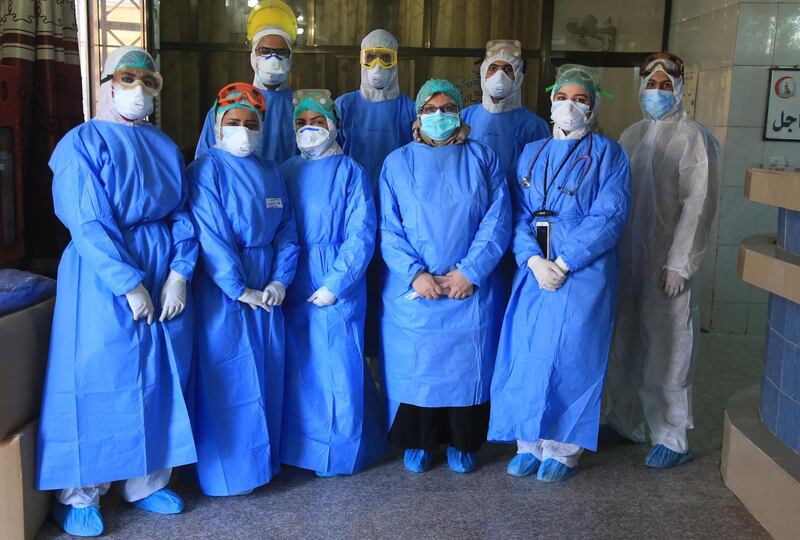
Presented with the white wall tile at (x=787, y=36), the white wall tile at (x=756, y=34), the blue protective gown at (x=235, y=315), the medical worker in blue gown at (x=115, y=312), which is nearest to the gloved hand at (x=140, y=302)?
the medical worker in blue gown at (x=115, y=312)

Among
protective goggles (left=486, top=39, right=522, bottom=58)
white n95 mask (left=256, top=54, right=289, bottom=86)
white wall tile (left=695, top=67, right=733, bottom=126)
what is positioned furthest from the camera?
white wall tile (left=695, top=67, right=733, bottom=126)

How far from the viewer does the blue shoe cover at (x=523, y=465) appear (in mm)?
2979

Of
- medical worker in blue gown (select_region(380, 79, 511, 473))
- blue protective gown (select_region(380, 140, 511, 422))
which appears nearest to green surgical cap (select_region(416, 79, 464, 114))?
medical worker in blue gown (select_region(380, 79, 511, 473))

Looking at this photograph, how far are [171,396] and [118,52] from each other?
1121 millimetres

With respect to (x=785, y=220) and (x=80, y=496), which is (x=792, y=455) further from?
(x=80, y=496)

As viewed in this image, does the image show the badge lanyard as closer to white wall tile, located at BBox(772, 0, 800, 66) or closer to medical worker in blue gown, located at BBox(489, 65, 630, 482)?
medical worker in blue gown, located at BBox(489, 65, 630, 482)

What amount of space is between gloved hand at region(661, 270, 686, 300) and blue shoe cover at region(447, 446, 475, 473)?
1012 millimetres

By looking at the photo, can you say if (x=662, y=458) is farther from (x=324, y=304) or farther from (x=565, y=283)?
(x=324, y=304)

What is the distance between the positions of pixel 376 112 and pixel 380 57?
0.79 feet

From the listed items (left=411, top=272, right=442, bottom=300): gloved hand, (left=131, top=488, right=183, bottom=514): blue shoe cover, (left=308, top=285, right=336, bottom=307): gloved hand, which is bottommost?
(left=131, top=488, right=183, bottom=514): blue shoe cover

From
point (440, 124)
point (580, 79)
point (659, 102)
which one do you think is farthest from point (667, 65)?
point (440, 124)

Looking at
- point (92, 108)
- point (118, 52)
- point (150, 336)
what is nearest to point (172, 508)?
point (150, 336)

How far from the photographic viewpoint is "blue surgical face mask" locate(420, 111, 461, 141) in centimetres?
279

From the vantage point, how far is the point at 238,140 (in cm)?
263
